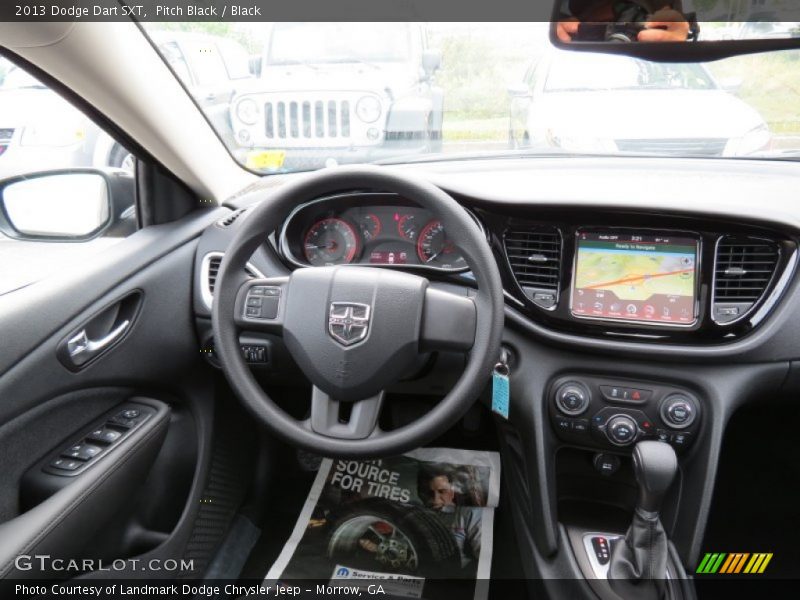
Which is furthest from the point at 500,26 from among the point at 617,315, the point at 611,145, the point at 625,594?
the point at 625,594

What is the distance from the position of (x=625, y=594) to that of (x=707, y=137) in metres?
1.32

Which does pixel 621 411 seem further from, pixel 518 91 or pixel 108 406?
pixel 108 406

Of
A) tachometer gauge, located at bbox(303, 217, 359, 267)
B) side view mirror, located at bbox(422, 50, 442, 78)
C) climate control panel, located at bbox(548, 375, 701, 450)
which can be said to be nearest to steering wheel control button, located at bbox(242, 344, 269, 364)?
tachometer gauge, located at bbox(303, 217, 359, 267)

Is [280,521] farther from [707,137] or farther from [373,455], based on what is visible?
[707,137]

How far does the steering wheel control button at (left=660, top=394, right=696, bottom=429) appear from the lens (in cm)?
170

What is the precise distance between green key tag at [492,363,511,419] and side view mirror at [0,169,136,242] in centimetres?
109

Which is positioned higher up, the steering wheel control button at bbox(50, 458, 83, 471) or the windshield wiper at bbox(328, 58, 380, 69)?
the windshield wiper at bbox(328, 58, 380, 69)

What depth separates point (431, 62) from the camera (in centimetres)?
232

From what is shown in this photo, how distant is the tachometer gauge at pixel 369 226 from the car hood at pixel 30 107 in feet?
2.49

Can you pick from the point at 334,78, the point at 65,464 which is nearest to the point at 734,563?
the point at 65,464

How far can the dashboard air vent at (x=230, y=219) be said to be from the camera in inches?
74.9

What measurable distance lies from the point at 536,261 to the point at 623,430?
48 centimetres

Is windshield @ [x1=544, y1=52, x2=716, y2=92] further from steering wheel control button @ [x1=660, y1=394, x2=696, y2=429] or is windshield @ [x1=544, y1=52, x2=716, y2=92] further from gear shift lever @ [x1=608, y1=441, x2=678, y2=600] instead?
gear shift lever @ [x1=608, y1=441, x2=678, y2=600]

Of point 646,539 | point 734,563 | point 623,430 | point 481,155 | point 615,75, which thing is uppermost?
point 615,75
